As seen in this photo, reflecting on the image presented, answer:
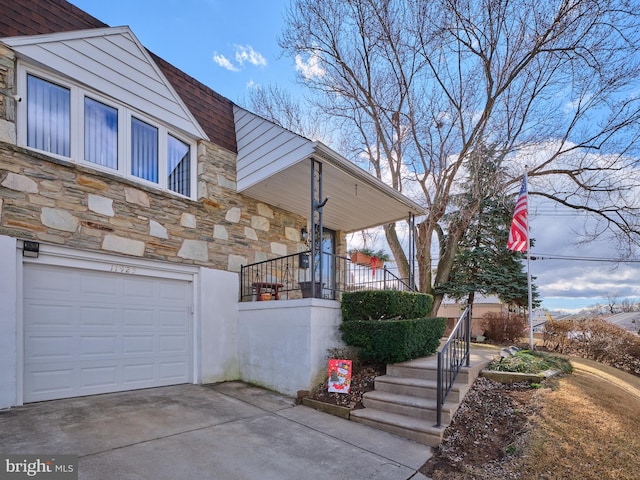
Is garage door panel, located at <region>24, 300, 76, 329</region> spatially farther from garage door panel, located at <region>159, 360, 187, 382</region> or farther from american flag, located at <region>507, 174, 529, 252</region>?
american flag, located at <region>507, 174, 529, 252</region>

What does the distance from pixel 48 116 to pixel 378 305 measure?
17.5 ft

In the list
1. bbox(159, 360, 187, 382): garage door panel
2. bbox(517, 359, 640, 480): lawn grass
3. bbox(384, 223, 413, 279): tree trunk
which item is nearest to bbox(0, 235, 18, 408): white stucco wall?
bbox(159, 360, 187, 382): garage door panel

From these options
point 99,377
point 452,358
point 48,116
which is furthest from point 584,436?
point 48,116

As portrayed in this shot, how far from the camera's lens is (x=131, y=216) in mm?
5434

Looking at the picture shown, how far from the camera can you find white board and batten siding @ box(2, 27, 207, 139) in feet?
15.6

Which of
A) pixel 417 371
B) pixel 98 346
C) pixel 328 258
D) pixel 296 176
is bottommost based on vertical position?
pixel 417 371

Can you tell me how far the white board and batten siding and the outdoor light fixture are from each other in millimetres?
2332

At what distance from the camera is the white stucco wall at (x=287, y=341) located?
542 cm

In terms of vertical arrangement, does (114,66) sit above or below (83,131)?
above

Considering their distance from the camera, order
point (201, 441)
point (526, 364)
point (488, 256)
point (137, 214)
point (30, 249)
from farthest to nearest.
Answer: point (488, 256) < point (526, 364) < point (137, 214) < point (30, 249) < point (201, 441)

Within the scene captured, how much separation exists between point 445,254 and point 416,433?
8.78 meters

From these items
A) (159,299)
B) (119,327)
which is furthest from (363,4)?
(119,327)

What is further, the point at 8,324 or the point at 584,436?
the point at 8,324

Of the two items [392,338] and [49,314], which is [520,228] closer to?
[392,338]
